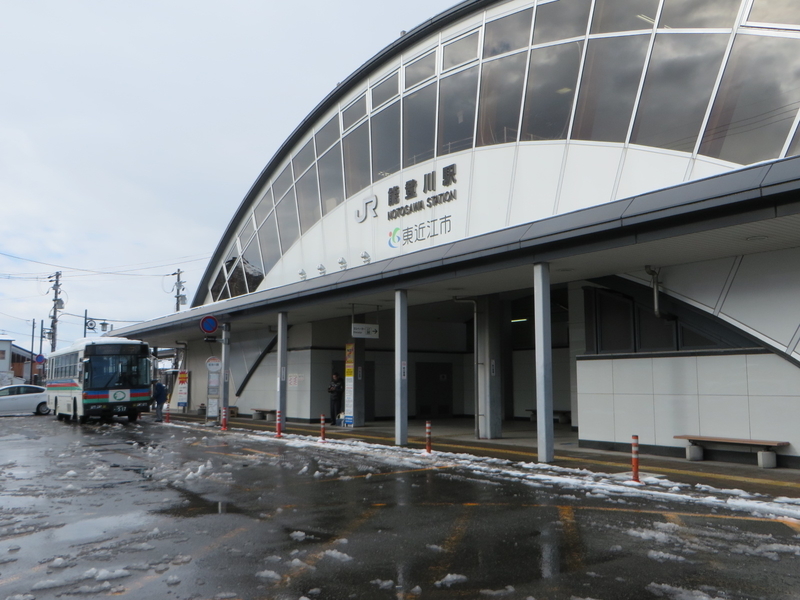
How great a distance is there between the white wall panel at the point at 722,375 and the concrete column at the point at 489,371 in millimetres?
6317

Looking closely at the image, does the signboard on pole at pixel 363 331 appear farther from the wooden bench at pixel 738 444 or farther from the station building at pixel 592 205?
the wooden bench at pixel 738 444

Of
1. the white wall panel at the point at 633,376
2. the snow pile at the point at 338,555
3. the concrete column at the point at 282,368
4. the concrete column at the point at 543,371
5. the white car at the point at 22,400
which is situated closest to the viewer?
the snow pile at the point at 338,555

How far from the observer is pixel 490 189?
661 inches

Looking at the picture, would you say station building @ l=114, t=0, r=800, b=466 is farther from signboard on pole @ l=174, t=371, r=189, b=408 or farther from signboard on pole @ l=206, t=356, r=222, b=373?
signboard on pole @ l=174, t=371, r=189, b=408

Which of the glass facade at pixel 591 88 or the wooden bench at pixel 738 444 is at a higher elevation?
the glass facade at pixel 591 88

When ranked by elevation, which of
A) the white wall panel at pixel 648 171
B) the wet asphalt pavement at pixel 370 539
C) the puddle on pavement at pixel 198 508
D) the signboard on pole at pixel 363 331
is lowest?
the puddle on pavement at pixel 198 508

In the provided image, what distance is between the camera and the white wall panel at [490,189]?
53.6ft

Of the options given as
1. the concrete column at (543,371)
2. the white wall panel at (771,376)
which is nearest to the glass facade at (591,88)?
the concrete column at (543,371)

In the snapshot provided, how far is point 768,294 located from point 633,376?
3.40m

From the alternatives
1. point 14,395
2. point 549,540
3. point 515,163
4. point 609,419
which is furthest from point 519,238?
point 14,395

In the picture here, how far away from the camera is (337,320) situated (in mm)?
26531

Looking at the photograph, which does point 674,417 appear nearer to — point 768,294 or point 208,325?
point 768,294

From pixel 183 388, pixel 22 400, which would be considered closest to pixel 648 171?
pixel 183 388

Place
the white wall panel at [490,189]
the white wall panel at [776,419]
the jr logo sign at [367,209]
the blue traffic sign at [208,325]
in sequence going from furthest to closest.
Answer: the blue traffic sign at [208,325] → the jr logo sign at [367,209] → the white wall panel at [490,189] → the white wall panel at [776,419]
